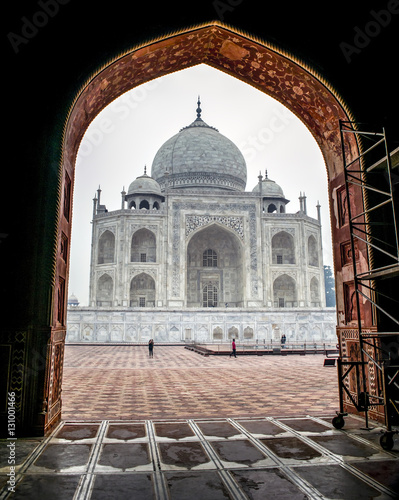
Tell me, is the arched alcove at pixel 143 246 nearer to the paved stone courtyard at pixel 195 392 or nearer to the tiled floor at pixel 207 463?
the paved stone courtyard at pixel 195 392

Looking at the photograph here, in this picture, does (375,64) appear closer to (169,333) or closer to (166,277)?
(169,333)

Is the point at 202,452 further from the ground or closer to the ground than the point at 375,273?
closer to the ground

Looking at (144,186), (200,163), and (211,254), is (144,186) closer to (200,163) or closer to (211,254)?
(200,163)

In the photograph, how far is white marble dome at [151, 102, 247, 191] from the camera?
30.8 metres

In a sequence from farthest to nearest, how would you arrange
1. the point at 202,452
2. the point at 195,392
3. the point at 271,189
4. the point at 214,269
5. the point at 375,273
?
the point at 271,189
the point at 214,269
the point at 195,392
the point at 375,273
the point at 202,452

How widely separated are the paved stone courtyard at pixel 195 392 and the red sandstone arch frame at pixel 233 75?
3.37 ft

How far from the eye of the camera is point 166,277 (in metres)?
25.6

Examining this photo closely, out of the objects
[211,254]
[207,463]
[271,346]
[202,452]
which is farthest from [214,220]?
[207,463]

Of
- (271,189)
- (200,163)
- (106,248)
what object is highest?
(200,163)

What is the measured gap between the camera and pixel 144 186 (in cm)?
2931

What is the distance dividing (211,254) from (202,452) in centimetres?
2609

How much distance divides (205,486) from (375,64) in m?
4.81

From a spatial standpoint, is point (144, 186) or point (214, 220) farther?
point (144, 186)

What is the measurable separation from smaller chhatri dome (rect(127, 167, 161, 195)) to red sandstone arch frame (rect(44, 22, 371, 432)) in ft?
77.1
